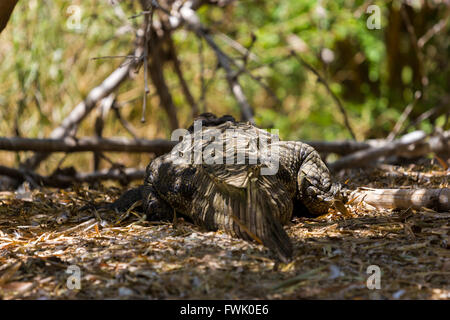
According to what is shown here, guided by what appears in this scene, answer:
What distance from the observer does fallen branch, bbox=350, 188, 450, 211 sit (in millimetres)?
3123

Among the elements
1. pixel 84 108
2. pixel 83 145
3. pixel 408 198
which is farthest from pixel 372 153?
pixel 84 108

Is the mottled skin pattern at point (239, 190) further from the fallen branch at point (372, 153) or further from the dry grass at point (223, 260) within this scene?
the fallen branch at point (372, 153)

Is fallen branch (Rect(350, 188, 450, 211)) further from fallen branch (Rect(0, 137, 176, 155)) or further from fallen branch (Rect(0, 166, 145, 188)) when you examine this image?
fallen branch (Rect(0, 166, 145, 188))

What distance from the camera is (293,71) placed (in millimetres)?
12414

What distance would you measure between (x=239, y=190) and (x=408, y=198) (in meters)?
1.31

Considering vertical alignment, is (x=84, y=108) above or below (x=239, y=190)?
above

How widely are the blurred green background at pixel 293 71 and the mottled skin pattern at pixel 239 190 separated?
422 centimetres

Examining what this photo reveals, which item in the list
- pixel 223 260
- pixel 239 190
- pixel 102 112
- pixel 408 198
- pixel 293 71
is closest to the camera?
pixel 223 260

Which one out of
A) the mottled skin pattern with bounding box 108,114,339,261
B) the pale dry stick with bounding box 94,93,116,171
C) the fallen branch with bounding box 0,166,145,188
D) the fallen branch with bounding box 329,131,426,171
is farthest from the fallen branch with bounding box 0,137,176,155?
the fallen branch with bounding box 329,131,426,171

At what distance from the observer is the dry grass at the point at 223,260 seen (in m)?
2.11

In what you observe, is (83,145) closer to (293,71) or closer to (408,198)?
(408,198)

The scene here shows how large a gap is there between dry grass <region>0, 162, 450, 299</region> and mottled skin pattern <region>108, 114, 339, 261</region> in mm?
95

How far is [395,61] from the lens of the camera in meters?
10.6
